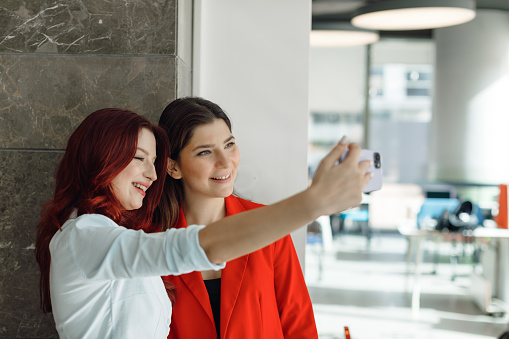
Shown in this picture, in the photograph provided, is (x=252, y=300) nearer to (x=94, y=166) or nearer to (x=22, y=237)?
(x=94, y=166)

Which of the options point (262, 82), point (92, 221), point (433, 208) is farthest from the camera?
point (433, 208)

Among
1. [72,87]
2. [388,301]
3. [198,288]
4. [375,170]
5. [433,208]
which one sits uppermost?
[72,87]

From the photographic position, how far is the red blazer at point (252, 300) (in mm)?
1795

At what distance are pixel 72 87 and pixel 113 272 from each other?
122 centimetres

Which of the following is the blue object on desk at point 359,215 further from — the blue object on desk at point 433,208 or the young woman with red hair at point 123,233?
the young woman with red hair at point 123,233

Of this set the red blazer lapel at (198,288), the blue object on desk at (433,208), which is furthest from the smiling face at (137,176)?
→ the blue object on desk at (433,208)

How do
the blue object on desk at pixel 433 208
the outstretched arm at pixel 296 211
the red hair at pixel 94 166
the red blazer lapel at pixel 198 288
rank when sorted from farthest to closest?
the blue object on desk at pixel 433 208
the red blazer lapel at pixel 198 288
the red hair at pixel 94 166
the outstretched arm at pixel 296 211

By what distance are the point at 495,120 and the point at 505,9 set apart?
2.11m

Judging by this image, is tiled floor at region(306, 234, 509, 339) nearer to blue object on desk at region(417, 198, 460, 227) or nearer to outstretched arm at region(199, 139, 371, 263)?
blue object on desk at region(417, 198, 460, 227)

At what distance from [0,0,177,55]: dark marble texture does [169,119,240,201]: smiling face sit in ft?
1.58

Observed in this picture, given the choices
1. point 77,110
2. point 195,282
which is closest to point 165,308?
point 195,282

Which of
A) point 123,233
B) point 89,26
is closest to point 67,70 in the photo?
point 89,26

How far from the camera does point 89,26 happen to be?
2137 millimetres

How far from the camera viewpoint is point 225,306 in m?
1.81
